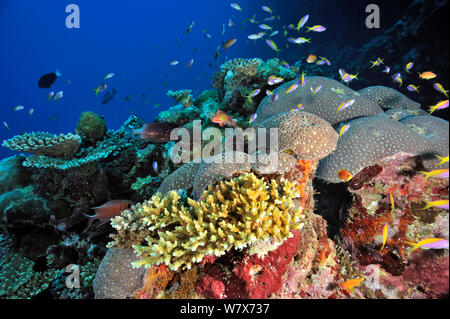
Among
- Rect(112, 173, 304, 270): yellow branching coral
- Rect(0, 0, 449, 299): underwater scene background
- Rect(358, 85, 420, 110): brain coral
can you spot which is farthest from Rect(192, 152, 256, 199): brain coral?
A: Rect(358, 85, 420, 110): brain coral

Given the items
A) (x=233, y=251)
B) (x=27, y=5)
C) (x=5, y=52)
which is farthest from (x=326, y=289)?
(x=5, y=52)

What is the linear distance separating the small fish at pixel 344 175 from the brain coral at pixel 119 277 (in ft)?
10.4

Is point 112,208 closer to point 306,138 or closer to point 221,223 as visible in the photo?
point 221,223

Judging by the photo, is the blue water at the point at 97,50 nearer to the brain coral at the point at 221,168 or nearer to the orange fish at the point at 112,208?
the brain coral at the point at 221,168

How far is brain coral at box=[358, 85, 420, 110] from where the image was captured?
4.53 m

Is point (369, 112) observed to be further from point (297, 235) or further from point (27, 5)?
point (27, 5)

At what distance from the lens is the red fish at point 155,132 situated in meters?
5.26

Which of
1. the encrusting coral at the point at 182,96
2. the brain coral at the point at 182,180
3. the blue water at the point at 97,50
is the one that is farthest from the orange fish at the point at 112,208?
the blue water at the point at 97,50

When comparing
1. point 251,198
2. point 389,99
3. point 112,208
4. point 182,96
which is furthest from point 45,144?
point 389,99

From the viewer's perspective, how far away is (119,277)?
8.45 feet

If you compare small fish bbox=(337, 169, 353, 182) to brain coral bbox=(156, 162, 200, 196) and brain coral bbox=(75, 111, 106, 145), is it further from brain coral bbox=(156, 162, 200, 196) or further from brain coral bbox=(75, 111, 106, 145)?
brain coral bbox=(75, 111, 106, 145)

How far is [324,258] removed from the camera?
9.60 ft

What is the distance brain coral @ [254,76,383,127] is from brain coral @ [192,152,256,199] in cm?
151

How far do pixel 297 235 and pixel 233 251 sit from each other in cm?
83
